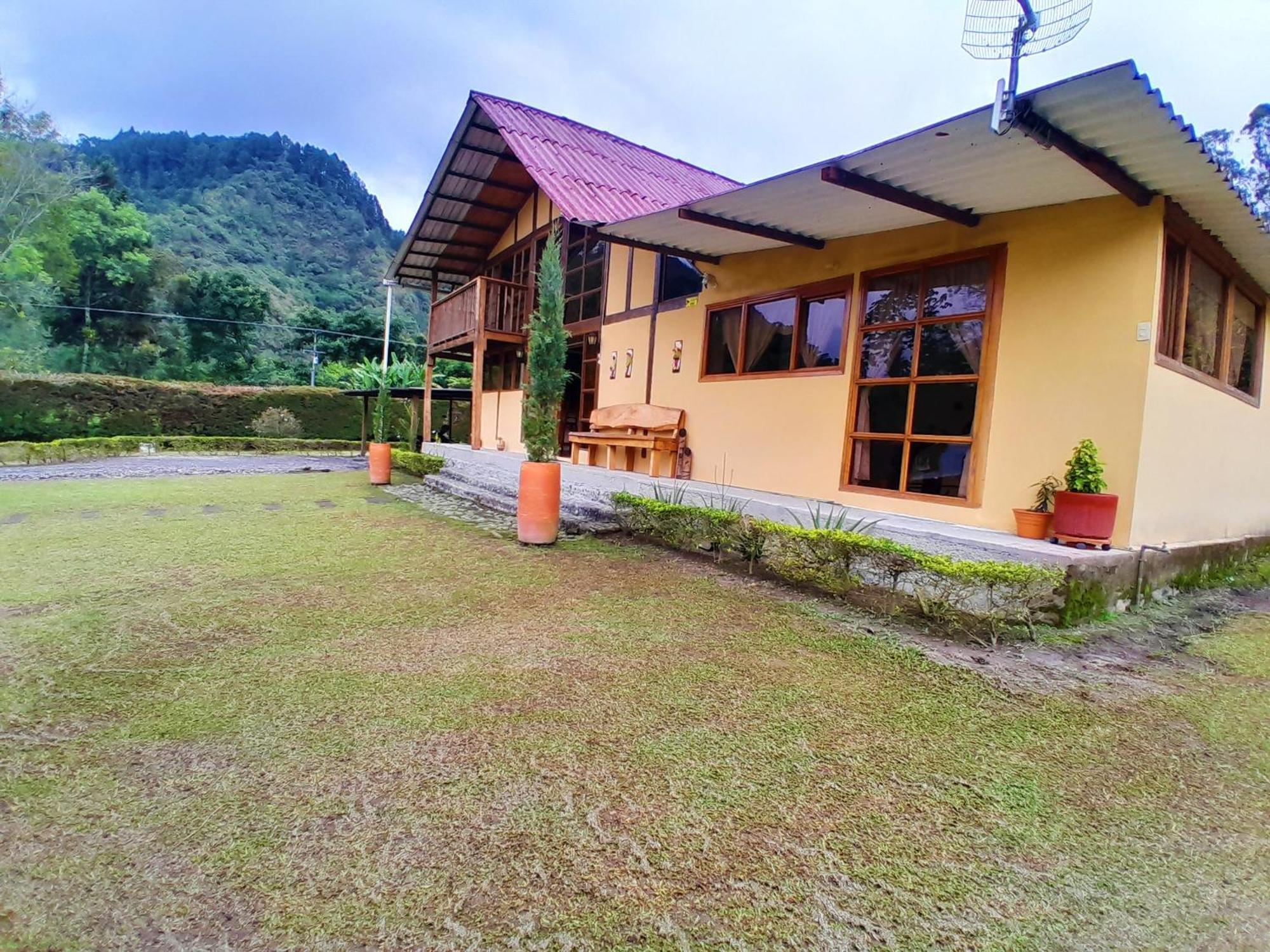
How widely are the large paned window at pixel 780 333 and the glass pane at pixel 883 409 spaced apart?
1.65 ft

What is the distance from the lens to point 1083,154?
399cm

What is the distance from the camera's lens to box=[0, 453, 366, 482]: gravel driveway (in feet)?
39.5

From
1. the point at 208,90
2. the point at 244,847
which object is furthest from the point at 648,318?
the point at 208,90

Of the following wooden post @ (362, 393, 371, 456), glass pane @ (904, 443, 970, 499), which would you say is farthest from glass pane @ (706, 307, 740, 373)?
wooden post @ (362, 393, 371, 456)

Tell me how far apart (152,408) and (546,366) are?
1852 cm

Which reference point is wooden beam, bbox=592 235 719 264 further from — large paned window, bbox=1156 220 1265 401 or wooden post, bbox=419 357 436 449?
wooden post, bbox=419 357 436 449

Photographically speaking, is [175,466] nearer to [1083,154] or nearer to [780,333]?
[780,333]

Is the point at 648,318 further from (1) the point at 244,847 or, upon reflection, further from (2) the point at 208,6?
(2) the point at 208,6

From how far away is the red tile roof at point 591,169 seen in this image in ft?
29.9

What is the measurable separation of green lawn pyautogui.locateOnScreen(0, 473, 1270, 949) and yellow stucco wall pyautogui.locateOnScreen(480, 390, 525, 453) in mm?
8784

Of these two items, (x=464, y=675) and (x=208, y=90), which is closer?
(x=464, y=675)

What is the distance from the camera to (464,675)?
314cm

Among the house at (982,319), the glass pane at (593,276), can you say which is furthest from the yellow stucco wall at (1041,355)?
the glass pane at (593,276)

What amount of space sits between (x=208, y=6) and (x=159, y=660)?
59.4 meters
